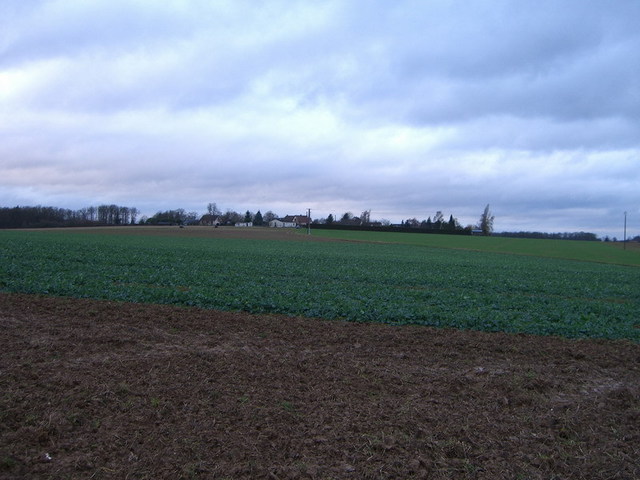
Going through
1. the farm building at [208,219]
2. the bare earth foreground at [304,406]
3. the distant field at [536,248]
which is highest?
the farm building at [208,219]

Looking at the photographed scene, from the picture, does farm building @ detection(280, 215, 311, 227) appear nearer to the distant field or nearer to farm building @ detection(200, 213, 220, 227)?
farm building @ detection(200, 213, 220, 227)

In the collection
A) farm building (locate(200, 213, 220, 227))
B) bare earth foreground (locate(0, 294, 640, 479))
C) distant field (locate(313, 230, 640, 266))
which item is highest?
farm building (locate(200, 213, 220, 227))

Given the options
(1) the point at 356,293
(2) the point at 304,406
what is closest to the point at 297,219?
(1) the point at 356,293

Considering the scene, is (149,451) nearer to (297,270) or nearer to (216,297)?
(216,297)

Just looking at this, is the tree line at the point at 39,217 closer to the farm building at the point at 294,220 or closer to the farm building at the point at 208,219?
the farm building at the point at 208,219

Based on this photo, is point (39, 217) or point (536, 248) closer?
point (536, 248)

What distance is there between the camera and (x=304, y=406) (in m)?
5.70

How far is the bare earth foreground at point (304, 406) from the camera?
14.7ft

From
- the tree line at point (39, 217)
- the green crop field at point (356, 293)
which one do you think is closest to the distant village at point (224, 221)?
the tree line at point (39, 217)

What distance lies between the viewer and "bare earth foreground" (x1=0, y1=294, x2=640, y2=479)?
4.49 meters

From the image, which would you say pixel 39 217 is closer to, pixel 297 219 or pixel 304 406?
pixel 297 219

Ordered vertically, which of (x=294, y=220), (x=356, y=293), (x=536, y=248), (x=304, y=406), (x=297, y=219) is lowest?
(x=304, y=406)

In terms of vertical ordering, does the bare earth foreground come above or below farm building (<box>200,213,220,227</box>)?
below

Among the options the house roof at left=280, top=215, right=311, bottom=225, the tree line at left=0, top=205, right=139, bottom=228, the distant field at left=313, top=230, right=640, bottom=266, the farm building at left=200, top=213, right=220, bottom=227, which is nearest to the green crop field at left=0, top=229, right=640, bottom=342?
the distant field at left=313, top=230, right=640, bottom=266
